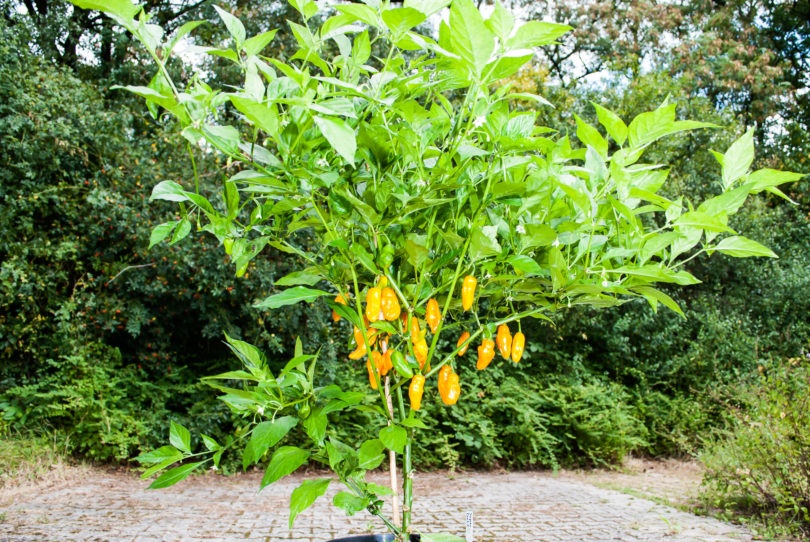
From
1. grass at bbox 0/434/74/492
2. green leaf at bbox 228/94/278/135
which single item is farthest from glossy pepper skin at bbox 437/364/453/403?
grass at bbox 0/434/74/492

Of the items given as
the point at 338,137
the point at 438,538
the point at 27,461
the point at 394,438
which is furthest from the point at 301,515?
the point at 338,137

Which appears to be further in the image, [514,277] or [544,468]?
[544,468]

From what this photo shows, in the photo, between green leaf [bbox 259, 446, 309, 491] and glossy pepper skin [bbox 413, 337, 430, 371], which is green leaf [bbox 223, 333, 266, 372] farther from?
glossy pepper skin [bbox 413, 337, 430, 371]

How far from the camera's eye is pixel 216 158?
5957 mm

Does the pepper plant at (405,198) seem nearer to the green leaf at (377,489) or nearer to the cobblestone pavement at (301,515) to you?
the green leaf at (377,489)

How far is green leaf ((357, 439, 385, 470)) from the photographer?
99 cm

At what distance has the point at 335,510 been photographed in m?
4.46

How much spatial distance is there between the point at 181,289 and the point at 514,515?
383 cm

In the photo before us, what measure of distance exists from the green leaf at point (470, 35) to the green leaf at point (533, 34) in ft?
0.15

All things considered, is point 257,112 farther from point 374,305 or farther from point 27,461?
point 27,461

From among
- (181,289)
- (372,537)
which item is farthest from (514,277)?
(181,289)

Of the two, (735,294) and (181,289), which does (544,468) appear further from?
(181,289)

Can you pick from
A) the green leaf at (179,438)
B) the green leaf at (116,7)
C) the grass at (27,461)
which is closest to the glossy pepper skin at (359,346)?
the green leaf at (179,438)

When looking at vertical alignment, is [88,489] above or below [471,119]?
below
